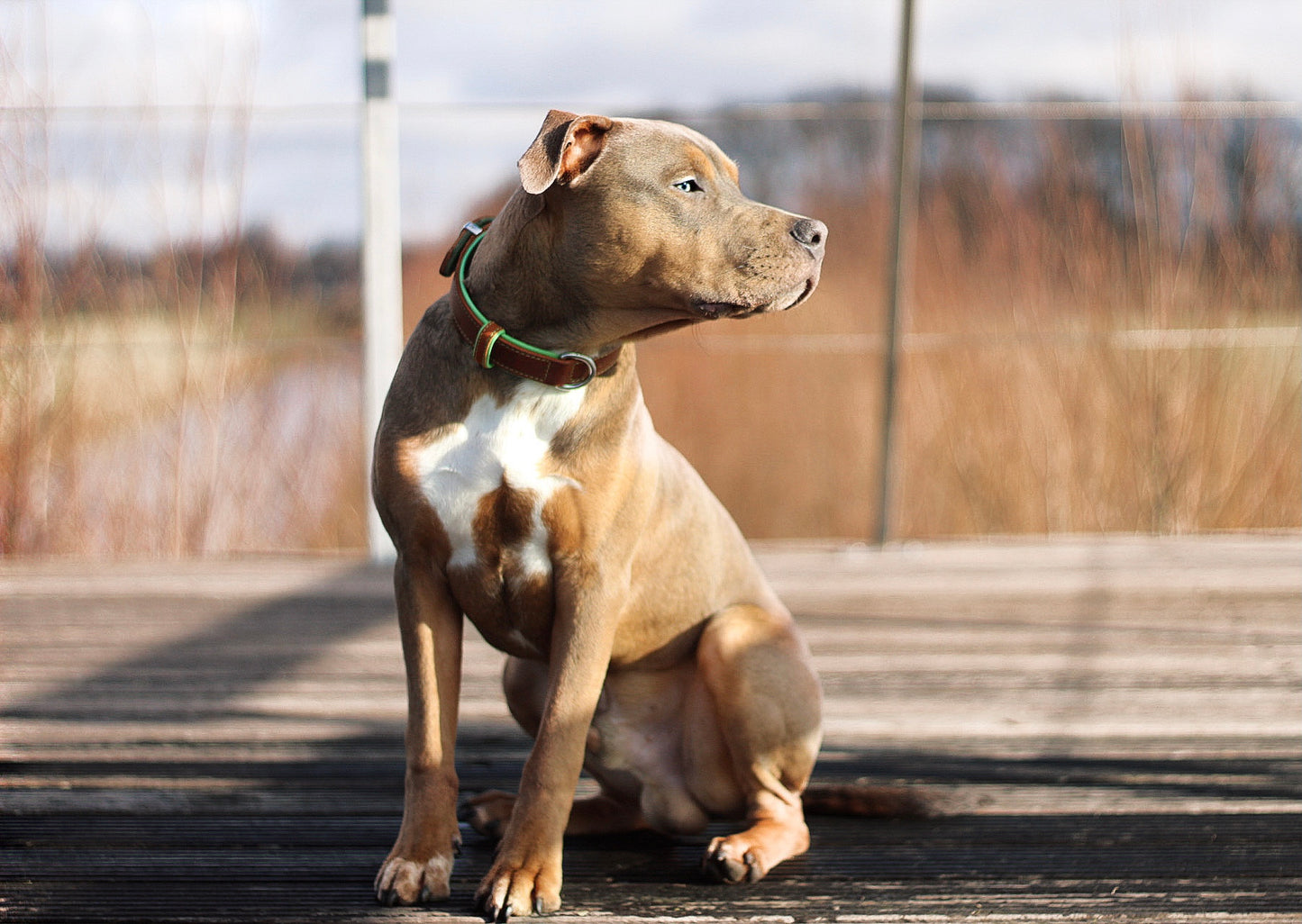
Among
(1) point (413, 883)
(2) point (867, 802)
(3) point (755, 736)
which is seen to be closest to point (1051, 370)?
(2) point (867, 802)

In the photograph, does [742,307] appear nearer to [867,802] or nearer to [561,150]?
[561,150]

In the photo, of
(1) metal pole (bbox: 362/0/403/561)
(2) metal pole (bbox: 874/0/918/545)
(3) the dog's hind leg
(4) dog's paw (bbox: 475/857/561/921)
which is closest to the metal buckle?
(3) the dog's hind leg

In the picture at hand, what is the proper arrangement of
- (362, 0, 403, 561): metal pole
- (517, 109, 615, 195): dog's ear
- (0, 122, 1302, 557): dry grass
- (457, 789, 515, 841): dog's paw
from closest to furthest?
(517, 109, 615, 195): dog's ear < (457, 789, 515, 841): dog's paw < (362, 0, 403, 561): metal pole < (0, 122, 1302, 557): dry grass

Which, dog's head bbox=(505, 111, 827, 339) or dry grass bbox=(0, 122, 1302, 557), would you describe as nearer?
dog's head bbox=(505, 111, 827, 339)

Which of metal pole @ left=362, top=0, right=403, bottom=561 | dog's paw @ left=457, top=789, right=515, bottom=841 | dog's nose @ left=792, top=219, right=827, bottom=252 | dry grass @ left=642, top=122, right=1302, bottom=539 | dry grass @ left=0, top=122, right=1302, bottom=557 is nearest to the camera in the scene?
dog's nose @ left=792, top=219, right=827, bottom=252

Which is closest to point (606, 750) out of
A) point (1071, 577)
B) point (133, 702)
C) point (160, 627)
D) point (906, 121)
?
point (133, 702)

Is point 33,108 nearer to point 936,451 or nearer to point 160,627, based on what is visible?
point 160,627

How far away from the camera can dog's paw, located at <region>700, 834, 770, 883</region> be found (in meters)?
2.08

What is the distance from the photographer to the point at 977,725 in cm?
302

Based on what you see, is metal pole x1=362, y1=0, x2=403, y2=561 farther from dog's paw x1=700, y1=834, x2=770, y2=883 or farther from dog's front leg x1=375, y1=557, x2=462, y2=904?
dog's paw x1=700, y1=834, x2=770, y2=883

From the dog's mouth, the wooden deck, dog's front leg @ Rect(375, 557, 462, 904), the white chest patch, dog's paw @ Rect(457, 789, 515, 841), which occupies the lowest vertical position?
the wooden deck

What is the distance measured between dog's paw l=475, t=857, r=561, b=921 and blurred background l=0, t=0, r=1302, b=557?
11.6ft

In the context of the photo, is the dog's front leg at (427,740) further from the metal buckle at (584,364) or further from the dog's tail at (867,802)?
the dog's tail at (867,802)

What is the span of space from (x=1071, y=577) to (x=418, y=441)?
335 cm
